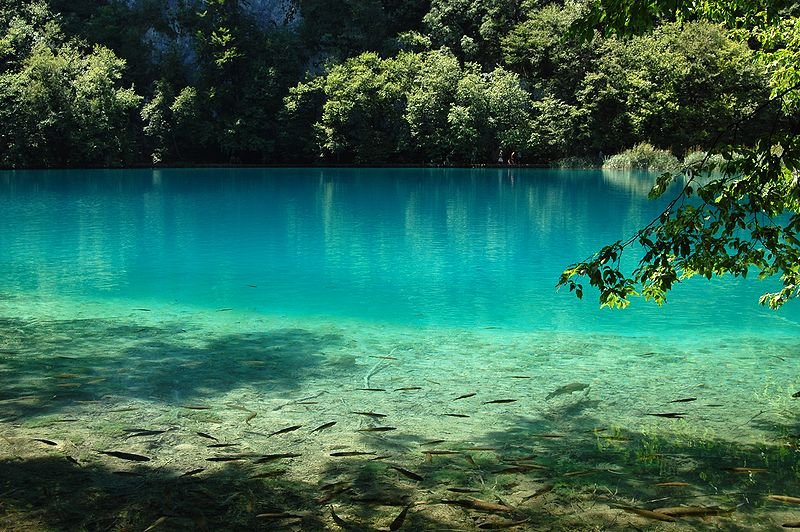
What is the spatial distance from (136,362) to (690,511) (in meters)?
5.76

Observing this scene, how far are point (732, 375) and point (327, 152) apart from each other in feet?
172

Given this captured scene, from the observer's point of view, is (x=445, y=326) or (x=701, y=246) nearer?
(x=701, y=246)

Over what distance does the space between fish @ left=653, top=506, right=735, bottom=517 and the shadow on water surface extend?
12.4 ft

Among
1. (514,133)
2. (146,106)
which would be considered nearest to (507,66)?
(514,133)

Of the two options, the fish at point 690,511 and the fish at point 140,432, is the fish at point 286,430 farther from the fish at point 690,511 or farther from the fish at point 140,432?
the fish at point 690,511

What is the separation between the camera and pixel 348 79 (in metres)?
56.5

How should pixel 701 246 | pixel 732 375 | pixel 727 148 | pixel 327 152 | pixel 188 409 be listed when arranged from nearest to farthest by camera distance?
pixel 727 148 < pixel 701 246 < pixel 188 409 < pixel 732 375 < pixel 327 152

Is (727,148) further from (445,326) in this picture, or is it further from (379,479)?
(445,326)

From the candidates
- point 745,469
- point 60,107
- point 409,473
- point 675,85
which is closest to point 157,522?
point 409,473

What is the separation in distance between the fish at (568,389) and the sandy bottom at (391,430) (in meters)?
0.02

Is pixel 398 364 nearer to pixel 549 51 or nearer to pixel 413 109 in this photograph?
pixel 413 109

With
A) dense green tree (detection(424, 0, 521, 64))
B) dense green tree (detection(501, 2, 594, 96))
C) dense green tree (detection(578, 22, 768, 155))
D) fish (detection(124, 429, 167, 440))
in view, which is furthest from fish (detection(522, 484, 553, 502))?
dense green tree (detection(424, 0, 521, 64))

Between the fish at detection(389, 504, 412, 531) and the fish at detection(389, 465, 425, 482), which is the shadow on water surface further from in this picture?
the fish at detection(389, 504, 412, 531)

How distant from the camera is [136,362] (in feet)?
25.9
